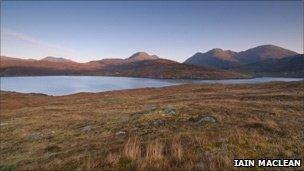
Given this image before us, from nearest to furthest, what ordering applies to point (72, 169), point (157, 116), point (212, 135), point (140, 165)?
point (140, 165), point (72, 169), point (212, 135), point (157, 116)

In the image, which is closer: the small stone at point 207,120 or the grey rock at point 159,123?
the small stone at point 207,120

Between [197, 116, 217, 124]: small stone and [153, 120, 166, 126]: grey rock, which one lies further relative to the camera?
[153, 120, 166, 126]: grey rock

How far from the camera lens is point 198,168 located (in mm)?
7684

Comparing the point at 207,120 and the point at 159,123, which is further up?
the point at 207,120

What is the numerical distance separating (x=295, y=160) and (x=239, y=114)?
41.3 feet

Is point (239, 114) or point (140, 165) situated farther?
point (239, 114)

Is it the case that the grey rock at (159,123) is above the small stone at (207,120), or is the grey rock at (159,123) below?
below

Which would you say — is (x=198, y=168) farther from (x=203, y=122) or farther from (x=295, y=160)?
(x=203, y=122)

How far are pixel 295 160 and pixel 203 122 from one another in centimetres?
926

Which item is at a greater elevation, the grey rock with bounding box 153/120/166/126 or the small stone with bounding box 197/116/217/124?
the small stone with bounding box 197/116/217/124

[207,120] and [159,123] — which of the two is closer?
[207,120]

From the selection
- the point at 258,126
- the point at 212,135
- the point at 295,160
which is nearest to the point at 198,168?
the point at 295,160

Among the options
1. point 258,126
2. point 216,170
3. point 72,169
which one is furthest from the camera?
point 258,126

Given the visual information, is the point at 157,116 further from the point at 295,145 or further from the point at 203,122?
the point at 295,145
